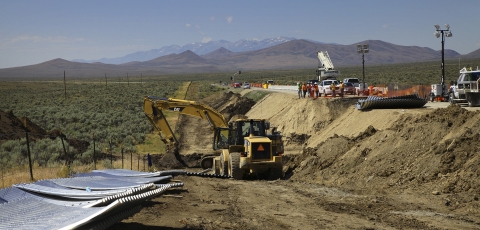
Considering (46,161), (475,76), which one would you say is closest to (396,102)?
(475,76)

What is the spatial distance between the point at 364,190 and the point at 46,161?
40.7 feet

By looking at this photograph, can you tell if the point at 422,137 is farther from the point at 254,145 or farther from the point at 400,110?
the point at 400,110

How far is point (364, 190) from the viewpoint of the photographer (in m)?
16.7

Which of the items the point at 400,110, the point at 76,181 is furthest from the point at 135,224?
→ the point at 400,110

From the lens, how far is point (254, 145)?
66.4 feet

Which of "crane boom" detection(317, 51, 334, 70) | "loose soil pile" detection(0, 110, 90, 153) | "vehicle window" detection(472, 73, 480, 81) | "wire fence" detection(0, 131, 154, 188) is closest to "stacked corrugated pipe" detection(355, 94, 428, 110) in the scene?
"vehicle window" detection(472, 73, 480, 81)

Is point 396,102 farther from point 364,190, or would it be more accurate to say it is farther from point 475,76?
point 364,190

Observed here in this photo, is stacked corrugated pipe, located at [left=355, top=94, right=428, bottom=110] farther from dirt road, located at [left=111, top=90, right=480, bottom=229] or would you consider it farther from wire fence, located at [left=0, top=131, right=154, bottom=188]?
wire fence, located at [left=0, top=131, right=154, bottom=188]

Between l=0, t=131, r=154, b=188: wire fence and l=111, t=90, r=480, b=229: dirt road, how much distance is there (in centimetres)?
407

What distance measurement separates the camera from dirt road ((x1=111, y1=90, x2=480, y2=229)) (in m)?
11.4

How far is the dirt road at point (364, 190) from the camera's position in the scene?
11.4m

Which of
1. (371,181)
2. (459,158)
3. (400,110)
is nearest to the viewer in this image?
(459,158)

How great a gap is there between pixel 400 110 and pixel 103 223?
73.4ft

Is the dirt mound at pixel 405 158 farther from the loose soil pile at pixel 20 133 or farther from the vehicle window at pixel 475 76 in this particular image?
the loose soil pile at pixel 20 133
